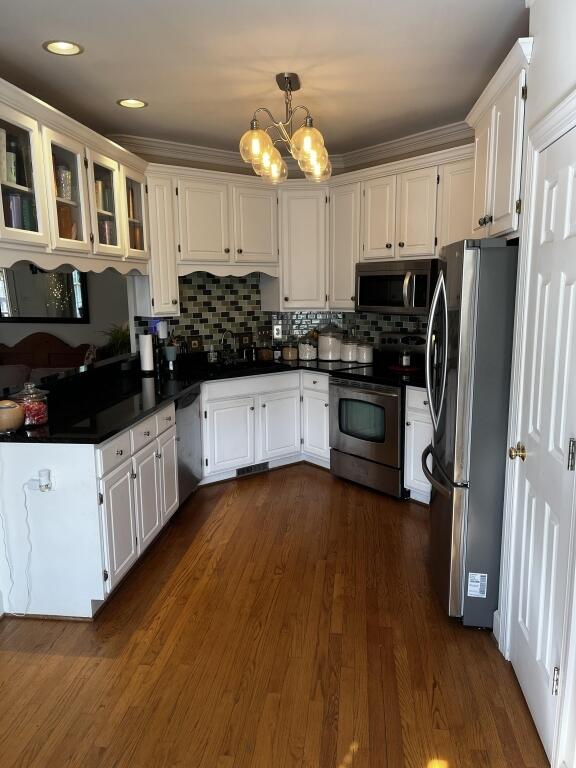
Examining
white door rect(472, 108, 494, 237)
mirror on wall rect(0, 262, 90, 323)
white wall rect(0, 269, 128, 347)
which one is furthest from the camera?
white wall rect(0, 269, 128, 347)

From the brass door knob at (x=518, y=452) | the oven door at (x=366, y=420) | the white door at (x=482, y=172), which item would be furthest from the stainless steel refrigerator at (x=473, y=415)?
the oven door at (x=366, y=420)

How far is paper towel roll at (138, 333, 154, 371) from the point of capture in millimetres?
3859

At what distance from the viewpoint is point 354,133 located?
399 centimetres

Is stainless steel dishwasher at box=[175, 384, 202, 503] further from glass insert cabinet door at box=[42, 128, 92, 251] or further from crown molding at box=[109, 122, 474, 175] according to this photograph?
crown molding at box=[109, 122, 474, 175]

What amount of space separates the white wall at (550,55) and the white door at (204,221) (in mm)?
2568

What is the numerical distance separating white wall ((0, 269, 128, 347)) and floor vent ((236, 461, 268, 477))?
146 cm

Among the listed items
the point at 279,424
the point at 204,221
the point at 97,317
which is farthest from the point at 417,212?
the point at 97,317

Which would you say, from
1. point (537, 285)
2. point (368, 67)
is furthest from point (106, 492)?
point (368, 67)

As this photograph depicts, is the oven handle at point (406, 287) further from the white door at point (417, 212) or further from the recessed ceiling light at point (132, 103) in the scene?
the recessed ceiling light at point (132, 103)

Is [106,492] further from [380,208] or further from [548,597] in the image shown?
[380,208]

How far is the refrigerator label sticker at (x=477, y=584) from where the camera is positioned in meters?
2.40

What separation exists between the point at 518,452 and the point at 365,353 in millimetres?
2464

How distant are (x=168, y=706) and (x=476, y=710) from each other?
1114 mm

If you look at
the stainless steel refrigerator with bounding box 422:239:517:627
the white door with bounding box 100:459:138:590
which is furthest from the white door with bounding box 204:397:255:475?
the stainless steel refrigerator with bounding box 422:239:517:627
